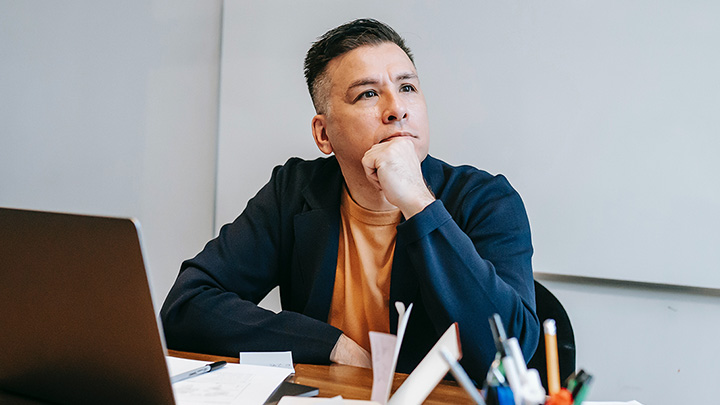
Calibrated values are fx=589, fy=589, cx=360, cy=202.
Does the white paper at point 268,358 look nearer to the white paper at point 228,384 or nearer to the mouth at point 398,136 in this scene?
the white paper at point 228,384

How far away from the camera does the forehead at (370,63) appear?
142cm

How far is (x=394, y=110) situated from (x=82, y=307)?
0.88m

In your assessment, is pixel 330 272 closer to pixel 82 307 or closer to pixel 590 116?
pixel 82 307

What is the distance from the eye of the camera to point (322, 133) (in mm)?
1589

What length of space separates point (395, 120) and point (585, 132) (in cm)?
68

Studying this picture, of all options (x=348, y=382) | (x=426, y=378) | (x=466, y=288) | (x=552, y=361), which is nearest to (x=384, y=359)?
(x=426, y=378)

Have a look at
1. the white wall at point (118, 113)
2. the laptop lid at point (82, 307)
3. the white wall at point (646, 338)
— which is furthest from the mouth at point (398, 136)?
the white wall at point (118, 113)

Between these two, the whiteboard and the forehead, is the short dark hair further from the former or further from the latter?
the whiteboard

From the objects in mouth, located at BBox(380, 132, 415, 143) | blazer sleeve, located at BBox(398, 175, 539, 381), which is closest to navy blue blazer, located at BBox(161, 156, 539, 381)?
blazer sleeve, located at BBox(398, 175, 539, 381)

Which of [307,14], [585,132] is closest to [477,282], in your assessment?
[585,132]

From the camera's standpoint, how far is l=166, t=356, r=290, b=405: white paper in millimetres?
819

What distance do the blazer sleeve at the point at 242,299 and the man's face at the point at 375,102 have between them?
0.94 feet

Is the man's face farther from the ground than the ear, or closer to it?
farther from the ground

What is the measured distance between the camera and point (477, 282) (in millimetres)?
1109
